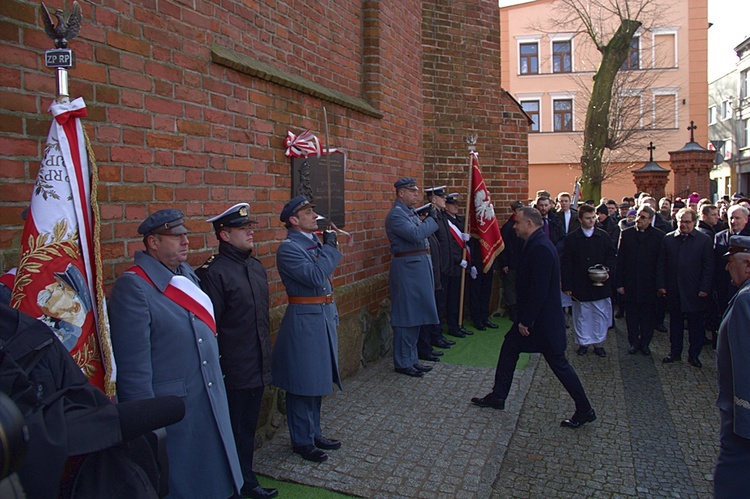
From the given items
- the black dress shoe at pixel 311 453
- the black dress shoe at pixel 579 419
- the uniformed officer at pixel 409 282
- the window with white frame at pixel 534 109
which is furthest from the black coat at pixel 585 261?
the window with white frame at pixel 534 109

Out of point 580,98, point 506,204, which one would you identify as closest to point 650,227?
point 506,204

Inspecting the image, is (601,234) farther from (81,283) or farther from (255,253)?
(81,283)

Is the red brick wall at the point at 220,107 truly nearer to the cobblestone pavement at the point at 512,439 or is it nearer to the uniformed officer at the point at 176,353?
the uniformed officer at the point at 176,353

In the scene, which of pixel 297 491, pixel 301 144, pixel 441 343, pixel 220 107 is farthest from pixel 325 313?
Answer: pixel 441 343

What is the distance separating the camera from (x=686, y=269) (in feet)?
23.9

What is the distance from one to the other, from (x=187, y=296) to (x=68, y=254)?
2.22 ft

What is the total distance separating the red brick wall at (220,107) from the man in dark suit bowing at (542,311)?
6.21 ft

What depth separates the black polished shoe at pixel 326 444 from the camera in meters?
4.56

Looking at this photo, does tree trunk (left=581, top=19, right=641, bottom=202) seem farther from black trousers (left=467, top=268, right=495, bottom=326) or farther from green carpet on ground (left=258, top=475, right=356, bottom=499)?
green carpet on ground (left=258, top=475, right=356, bottom=499)

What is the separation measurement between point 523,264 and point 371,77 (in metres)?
Answer: 3.08

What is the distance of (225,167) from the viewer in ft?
14.5

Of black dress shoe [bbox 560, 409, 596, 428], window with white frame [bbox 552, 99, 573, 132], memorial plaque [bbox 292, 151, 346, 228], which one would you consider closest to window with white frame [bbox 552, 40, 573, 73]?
window with white frame [bbox 552, 99, 573, 132]

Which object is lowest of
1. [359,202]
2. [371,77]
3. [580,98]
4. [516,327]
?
[516,327]

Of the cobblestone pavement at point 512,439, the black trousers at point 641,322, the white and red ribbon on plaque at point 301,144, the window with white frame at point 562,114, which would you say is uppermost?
the window with white frame at point 562,114
